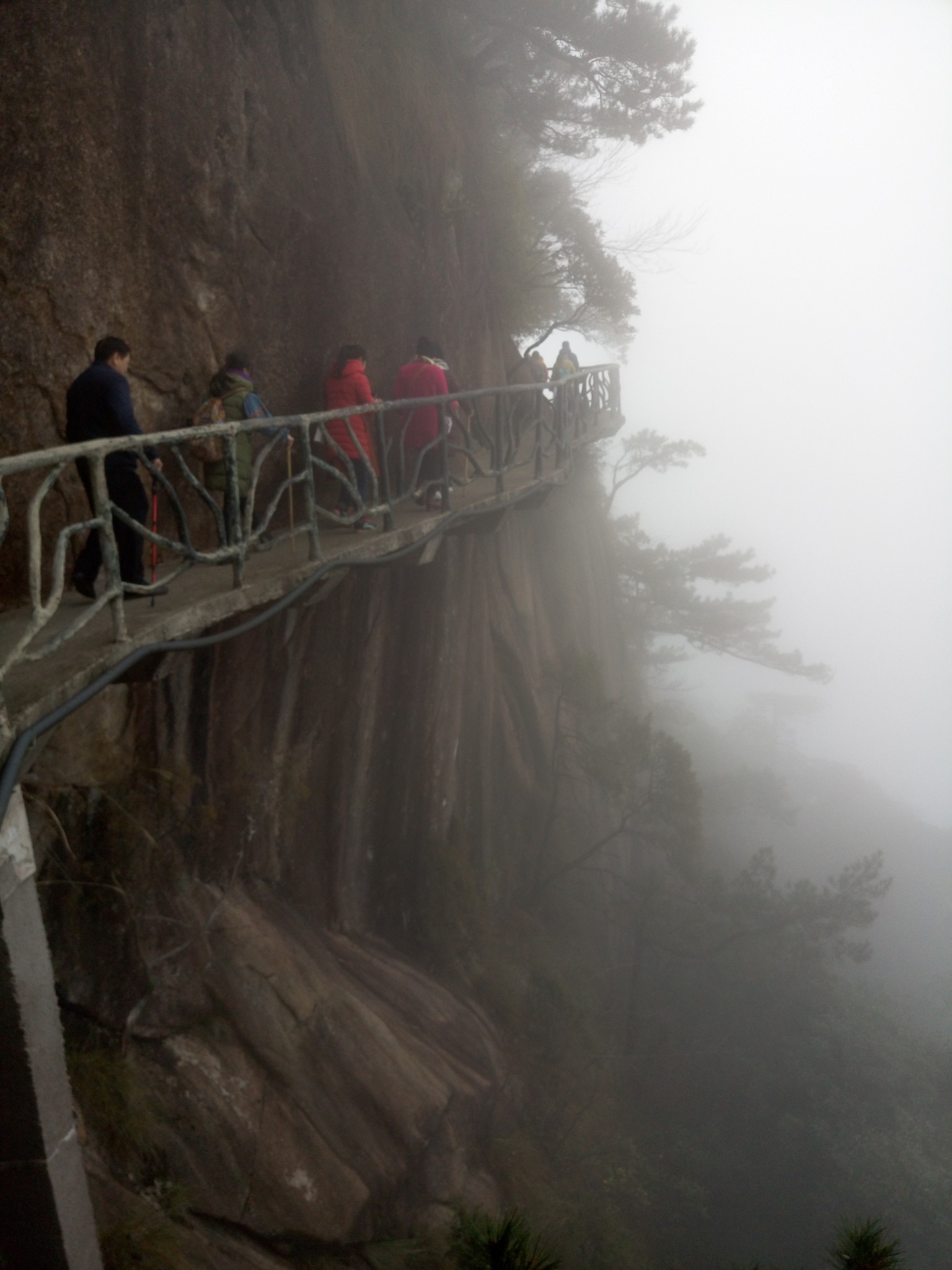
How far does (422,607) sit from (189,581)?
17.3 ft

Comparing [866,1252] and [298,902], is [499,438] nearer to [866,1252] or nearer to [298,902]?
[298,902]

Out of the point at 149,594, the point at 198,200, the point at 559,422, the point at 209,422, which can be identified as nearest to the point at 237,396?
the point at 209,422

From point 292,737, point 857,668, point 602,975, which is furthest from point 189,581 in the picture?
point 857,668

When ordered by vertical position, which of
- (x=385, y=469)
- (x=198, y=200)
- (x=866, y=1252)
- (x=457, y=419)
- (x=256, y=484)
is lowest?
(x=866, y=1252)

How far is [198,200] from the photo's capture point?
6422 millimetres

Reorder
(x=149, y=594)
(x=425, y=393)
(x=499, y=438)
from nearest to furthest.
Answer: (x=149, y=594), (x=425, y=393), (x=499, y=438)

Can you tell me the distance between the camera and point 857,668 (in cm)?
11519

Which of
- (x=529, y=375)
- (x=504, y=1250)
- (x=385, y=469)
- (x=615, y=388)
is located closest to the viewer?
(x=504, y=1250)

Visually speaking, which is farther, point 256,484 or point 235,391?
point 235,391

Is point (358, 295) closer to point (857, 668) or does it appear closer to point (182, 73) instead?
point (182, 73)

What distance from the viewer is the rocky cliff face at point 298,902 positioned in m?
5.80

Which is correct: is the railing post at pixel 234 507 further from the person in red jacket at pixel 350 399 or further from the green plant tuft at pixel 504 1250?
the green plant tuft at pixel 504 1250

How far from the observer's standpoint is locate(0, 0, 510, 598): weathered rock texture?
16.9 ft

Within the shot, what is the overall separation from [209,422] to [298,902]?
4.80 meters
